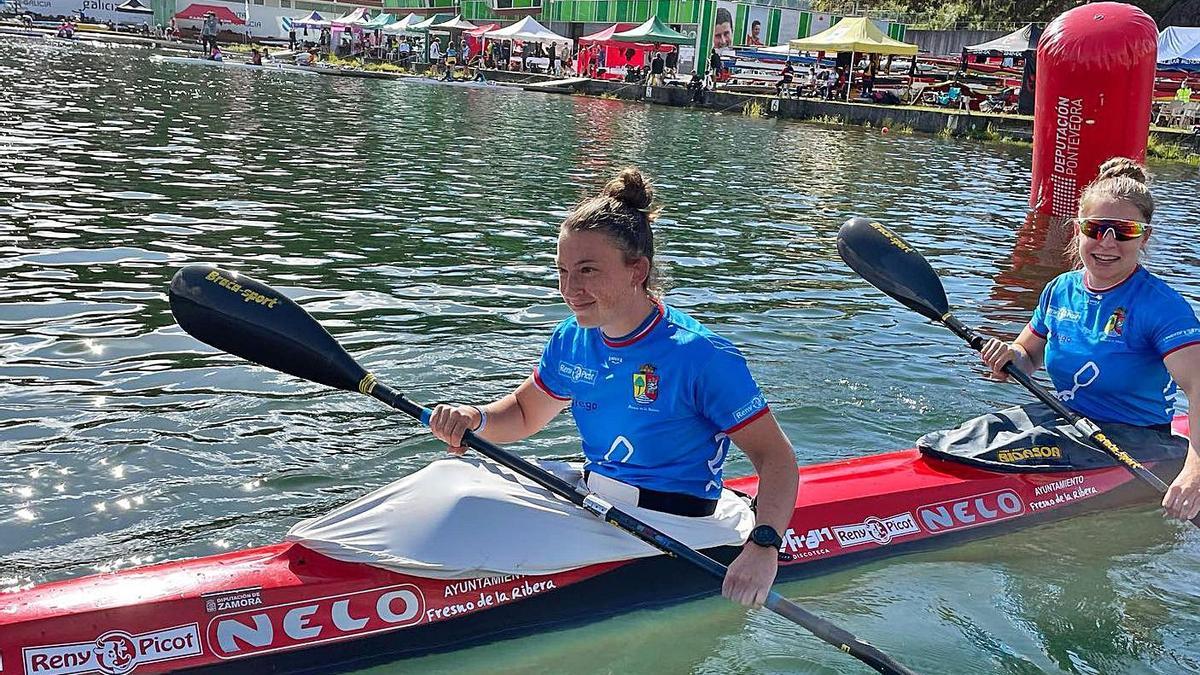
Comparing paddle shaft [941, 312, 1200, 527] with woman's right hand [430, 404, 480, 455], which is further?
paddle shaft [941, 312, 1200, 527]

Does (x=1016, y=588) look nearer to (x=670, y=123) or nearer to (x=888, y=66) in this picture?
(x=670, y=123)

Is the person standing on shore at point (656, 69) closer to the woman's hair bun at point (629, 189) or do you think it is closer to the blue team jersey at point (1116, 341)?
the blue team jersey at point (1116, 341)

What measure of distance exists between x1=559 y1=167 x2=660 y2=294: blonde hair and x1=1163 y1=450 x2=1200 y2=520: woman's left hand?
2542 millimetres

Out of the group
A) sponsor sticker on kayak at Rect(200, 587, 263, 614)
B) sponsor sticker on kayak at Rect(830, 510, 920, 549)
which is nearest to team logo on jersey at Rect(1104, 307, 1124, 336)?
sponsor sticker on kayak at Rect(830, 510, 920, 549)

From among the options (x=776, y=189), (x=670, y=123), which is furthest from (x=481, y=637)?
(x=670, y=123)

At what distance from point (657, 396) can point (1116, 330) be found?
110 inches

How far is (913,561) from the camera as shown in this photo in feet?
16.3

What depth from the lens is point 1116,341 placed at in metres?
5.03

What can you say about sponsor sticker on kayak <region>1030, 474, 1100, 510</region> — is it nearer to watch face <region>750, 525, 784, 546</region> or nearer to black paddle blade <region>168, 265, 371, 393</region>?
watch face <region>750, 525, 784, 546</region>

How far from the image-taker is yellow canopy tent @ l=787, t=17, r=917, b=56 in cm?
3628

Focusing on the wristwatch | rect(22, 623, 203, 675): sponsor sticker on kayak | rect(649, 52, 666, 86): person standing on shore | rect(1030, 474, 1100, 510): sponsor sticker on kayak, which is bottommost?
rect(22, 623, 203, 675): sponsor sticker on kayak

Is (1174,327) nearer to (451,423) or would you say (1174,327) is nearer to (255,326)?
(451,423)

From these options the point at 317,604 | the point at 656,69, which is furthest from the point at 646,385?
the point at 656,69

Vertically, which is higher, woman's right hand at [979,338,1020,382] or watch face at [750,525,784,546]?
woman's right hand at [979,338,1020,382]
